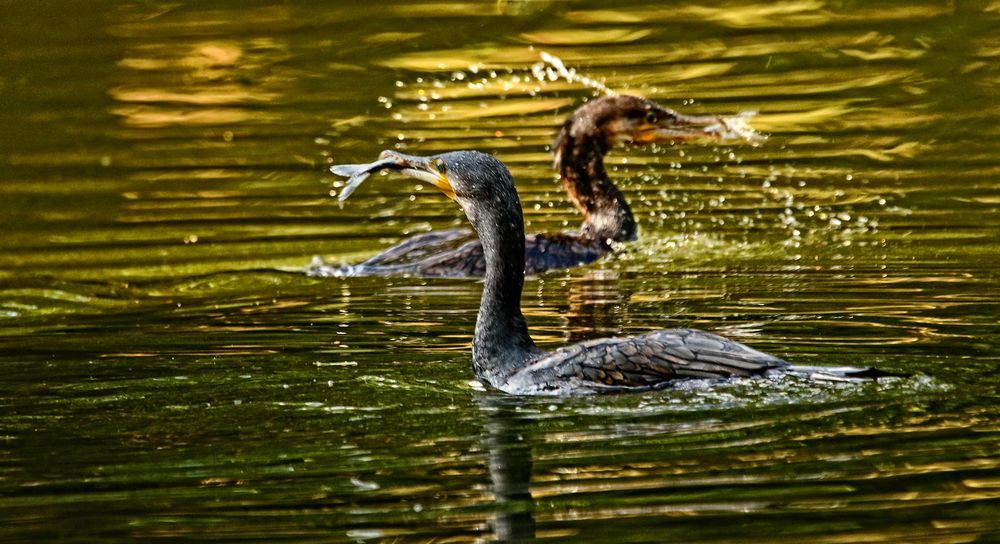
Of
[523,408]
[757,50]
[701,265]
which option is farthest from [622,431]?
[757,50]

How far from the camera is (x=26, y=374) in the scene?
28.5 feet

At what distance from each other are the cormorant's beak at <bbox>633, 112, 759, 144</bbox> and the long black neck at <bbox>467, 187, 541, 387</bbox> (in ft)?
17.7

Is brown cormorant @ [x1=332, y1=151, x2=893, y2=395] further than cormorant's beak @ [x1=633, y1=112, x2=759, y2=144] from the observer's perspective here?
No

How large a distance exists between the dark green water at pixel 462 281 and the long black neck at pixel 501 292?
0.19 metres

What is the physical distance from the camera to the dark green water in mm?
6535

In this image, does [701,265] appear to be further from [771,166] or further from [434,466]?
[434,466]

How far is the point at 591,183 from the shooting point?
13258 millimetres

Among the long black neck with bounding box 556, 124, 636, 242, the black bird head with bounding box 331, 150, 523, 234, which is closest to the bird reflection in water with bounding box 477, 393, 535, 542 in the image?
the black bird head with bounding box 331, 150, 523, 234

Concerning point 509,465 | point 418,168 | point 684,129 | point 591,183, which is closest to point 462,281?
point 591,183

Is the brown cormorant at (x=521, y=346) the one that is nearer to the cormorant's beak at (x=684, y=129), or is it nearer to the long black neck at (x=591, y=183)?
the long black neck at (x=591, y=183)

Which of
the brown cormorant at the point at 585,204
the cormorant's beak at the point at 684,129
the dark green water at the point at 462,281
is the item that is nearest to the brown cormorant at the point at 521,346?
the dark green water at the point at 462,281

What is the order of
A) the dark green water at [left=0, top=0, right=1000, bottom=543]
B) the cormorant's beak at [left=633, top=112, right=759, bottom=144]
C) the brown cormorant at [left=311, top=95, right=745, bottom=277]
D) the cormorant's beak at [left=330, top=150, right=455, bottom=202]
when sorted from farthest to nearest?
1. the cormorant's beak at [left=633, top=112, right=759, bottom=144]
2. the brown cormorant at [left=311, top=95, right=745, bottom=277]
3. the cormorant's beak at [left=330, top=150, right=455, bottom=202]
4. the dark green water at [left=0, top=0, right=1000, bottom=543]

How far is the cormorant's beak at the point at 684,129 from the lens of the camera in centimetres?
1355

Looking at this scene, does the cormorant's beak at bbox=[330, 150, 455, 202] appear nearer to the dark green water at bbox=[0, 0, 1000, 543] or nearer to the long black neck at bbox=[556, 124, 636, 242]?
the dark green water at bbox=[0, 0, 1000, 543]
